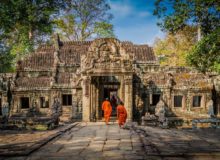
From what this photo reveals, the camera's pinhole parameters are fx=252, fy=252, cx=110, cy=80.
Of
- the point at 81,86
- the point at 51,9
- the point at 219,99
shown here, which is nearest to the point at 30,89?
the point at 81,86

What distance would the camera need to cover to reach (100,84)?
744 inches

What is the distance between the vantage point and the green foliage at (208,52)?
12203 millimetres

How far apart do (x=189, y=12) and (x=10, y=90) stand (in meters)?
19.5

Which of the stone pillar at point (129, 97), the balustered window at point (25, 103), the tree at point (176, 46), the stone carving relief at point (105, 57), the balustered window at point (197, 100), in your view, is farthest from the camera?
the tree at point (176, 46)

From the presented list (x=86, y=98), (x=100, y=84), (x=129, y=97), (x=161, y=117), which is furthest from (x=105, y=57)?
(x=161, y=117)

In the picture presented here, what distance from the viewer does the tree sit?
38.4 metres

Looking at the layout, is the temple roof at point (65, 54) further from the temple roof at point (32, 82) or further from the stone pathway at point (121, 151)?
the stone pathway at point (121, 151)

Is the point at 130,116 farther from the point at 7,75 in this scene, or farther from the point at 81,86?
the point at 7,75

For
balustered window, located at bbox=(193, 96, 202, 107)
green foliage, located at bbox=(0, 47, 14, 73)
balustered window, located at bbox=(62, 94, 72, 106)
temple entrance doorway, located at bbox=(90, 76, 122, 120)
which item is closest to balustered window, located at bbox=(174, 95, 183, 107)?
balustered window, located at bbox=(193, 96, 202, 107)

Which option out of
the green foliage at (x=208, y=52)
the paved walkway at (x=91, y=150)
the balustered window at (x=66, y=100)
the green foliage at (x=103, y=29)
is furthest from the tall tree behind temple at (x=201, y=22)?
the green foliage at (x=103, y=29)

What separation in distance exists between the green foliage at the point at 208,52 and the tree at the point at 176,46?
24151 millimetres

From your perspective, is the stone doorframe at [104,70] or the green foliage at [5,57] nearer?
the green foliage at [5,57]

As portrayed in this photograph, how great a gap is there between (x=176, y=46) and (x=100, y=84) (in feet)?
81.7

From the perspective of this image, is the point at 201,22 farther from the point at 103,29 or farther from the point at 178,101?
the point at 103,29
